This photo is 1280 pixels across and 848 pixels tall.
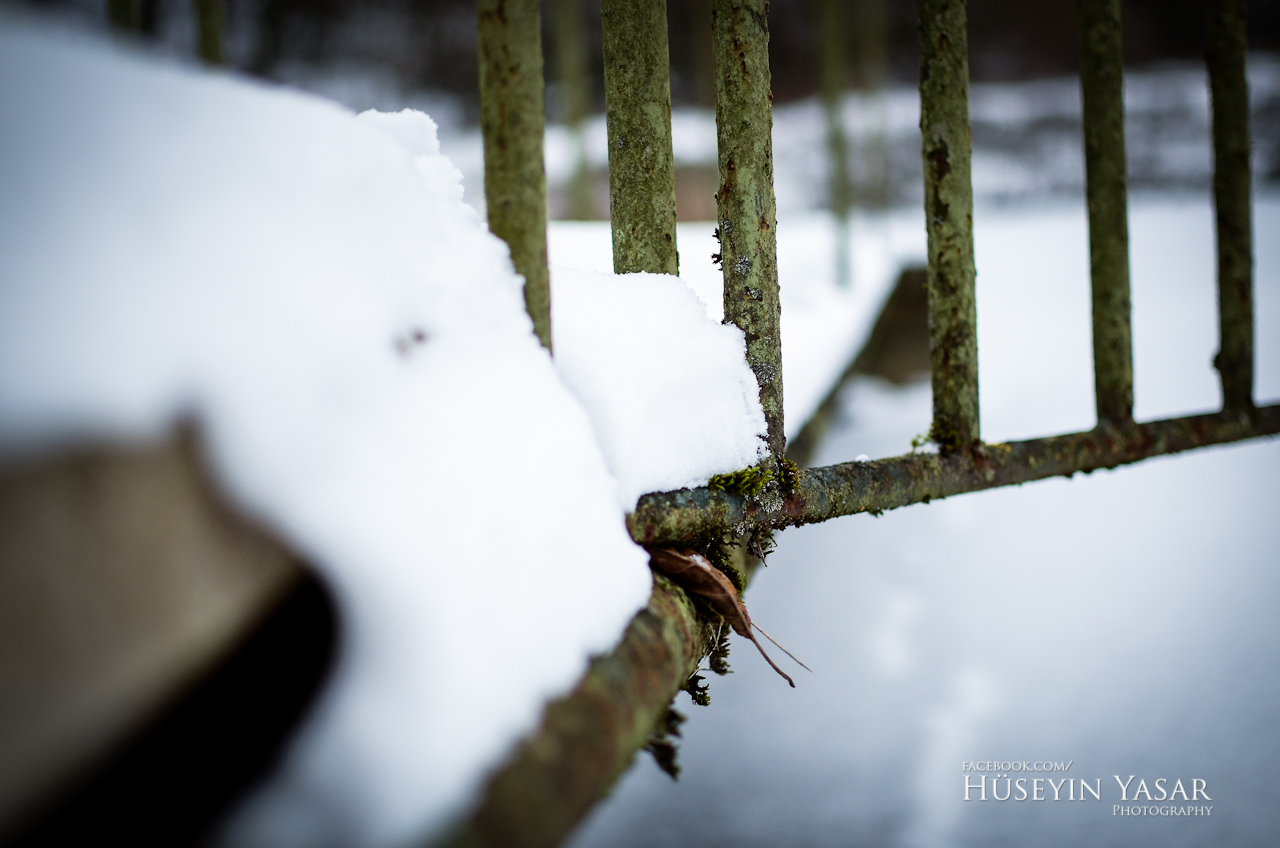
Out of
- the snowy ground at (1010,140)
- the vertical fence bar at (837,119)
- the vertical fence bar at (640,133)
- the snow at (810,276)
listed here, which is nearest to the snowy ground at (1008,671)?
the snow at (810,276)

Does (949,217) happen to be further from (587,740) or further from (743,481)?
(587,740)

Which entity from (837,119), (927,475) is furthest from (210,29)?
(837,119)

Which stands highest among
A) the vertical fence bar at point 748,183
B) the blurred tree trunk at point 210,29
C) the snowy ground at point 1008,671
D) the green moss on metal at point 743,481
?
the blurred tree trunk at point 210,29

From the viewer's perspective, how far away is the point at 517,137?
49.1 inches

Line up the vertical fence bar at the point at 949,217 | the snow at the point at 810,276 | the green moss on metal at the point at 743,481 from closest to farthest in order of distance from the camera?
1. the green moss on metal at the point at 743,481
2. the vertical fence bar at the point at 949,217
3. the snow at the point at 810,276

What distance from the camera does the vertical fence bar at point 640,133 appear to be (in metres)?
1.70

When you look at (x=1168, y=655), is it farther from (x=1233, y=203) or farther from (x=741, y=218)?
(x=741, y=218)

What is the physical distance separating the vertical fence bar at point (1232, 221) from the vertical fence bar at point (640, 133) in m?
2.75

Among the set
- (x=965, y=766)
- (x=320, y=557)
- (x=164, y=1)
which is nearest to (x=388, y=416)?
(x=320, y=557)

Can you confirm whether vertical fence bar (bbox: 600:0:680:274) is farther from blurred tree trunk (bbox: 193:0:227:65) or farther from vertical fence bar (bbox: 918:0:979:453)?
blurred tree trunk (bbox: 193:0:227:65)

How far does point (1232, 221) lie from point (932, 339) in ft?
6.37

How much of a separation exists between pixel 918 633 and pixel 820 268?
4978mm

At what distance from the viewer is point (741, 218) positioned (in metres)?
1.63

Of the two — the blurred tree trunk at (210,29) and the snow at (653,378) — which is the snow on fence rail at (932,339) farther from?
the blurred tree trunk at (210,29)
